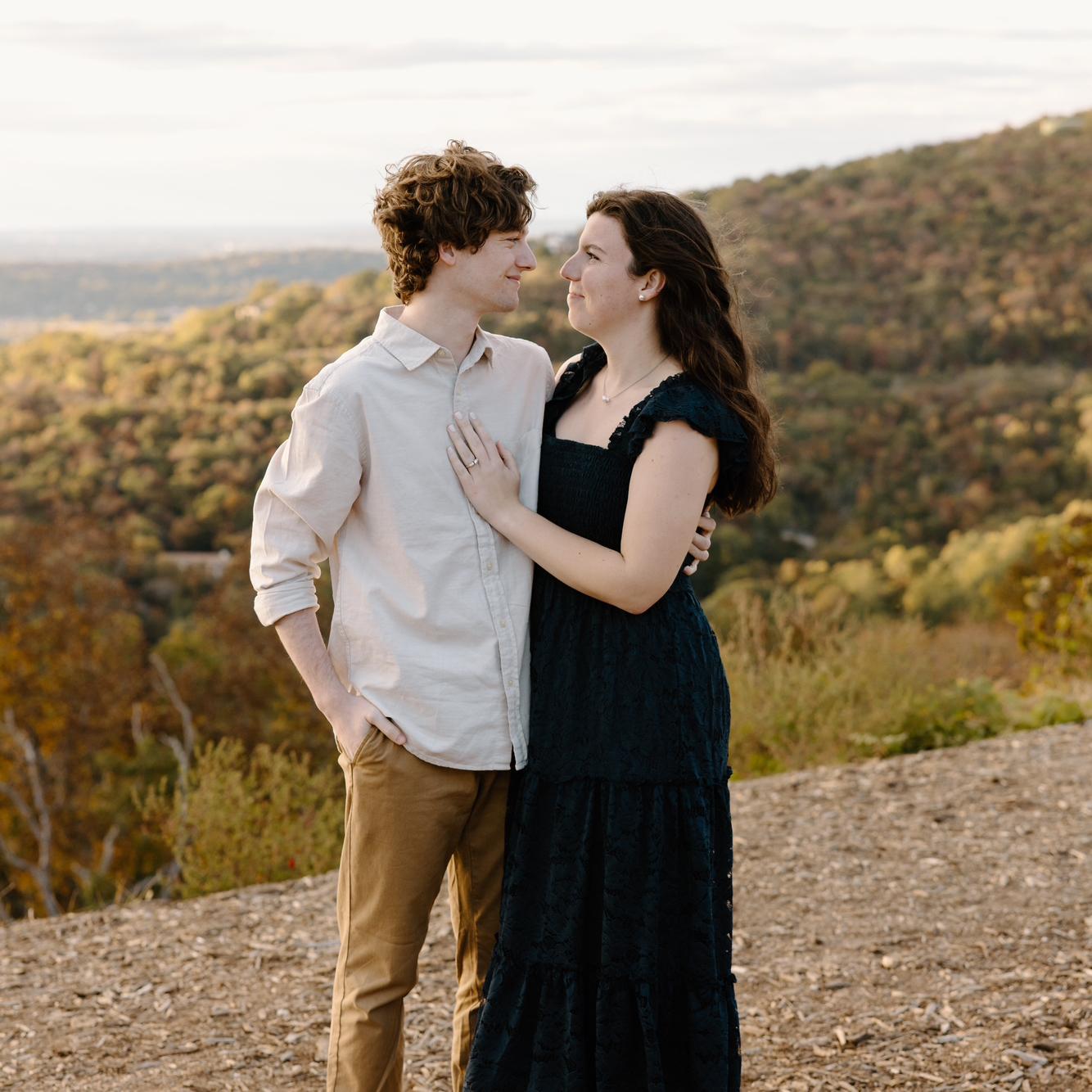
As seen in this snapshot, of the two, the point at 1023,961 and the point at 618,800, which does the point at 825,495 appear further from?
the point at 618,800

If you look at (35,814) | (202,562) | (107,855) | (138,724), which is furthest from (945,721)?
(202,562)

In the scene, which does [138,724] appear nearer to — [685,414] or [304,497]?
[304,497]

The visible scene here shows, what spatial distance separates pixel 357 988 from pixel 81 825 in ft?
39.4

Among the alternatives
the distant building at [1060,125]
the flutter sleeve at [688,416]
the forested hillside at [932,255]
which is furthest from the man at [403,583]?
the distant building at [1060,125]

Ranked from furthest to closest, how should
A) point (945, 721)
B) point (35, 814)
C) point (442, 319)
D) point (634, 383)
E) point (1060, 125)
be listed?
point (1060, 125) → point (35, 814) → point (945, 721) → point (634, 383) → point (442, 319)

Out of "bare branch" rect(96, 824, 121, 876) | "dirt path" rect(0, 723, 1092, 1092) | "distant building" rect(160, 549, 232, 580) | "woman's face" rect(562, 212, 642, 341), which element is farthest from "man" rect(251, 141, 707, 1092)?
"distant building" rect(160, 549, 232, 580)

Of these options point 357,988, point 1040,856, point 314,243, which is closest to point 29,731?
point 1040,856

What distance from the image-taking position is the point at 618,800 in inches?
83.8

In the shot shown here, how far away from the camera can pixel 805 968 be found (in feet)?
11.4

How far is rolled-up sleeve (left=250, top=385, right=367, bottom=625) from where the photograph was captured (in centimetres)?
200

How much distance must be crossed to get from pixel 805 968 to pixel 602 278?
85.4 inches

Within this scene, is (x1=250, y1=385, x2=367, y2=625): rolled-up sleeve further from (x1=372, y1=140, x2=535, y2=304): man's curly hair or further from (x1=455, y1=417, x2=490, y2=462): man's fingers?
(x1=372, y1=140, x2=535, y2=304): man's curly hair

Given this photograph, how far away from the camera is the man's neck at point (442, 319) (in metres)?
2.07

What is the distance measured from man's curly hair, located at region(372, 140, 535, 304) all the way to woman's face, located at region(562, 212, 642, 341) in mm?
147
